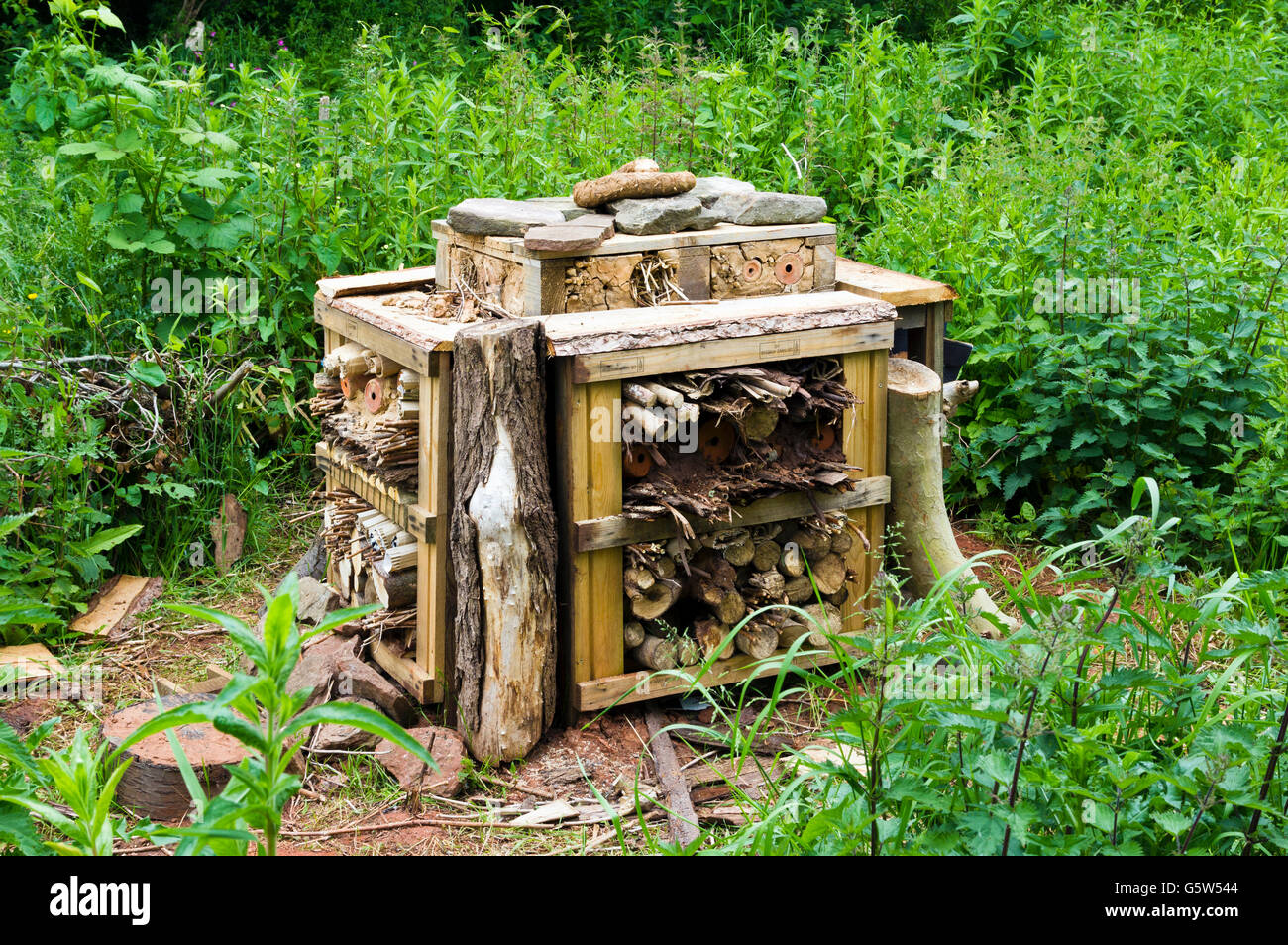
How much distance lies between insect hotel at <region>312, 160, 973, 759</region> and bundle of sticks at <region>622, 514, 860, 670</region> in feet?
0.03

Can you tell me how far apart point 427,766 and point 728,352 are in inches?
66.1

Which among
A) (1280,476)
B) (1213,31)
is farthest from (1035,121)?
(1213,31)

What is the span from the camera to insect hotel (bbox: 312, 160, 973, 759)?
4.25 m

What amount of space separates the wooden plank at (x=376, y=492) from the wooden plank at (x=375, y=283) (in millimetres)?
605

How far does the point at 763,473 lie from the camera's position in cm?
460

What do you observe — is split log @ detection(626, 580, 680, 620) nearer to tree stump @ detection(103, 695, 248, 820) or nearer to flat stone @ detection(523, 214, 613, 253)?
flat stone @ detection(523, 214, 613, 253)

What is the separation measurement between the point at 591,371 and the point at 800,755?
1567 mm

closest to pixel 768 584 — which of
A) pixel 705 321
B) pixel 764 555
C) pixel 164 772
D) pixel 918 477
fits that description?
pixel 764 555

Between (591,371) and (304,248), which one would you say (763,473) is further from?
(304,248)

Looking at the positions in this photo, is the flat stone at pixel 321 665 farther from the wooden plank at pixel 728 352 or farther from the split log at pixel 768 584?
the split log at pixel 768 584

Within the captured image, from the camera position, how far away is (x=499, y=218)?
4676 mm

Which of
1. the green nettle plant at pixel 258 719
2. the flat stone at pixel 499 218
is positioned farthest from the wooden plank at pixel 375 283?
the green nettle plant at pixel 258 719

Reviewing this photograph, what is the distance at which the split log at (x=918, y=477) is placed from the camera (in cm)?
491
